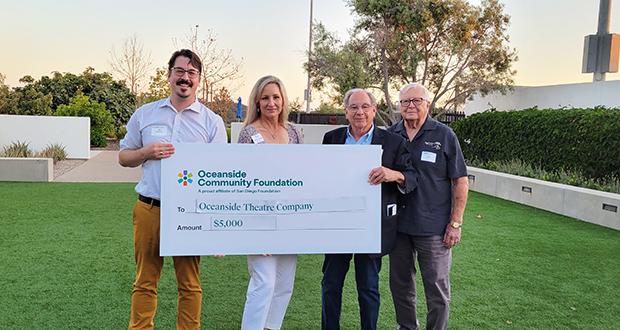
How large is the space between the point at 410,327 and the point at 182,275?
60.3 inches

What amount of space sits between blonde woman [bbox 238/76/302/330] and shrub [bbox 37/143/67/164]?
46.3 feet

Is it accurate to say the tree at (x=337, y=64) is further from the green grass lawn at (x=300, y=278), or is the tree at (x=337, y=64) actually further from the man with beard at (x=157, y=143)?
the man with beard at (x=157, y=143)

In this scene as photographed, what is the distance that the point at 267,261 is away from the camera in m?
3.05

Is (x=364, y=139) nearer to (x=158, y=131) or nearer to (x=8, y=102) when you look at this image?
(x=158, y=131)

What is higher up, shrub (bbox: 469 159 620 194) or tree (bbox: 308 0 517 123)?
tree (bbox: 308 0 517 123)

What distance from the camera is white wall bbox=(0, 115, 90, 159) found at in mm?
16531

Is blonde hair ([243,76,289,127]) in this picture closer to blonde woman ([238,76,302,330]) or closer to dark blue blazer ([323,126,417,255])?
blonde woman ([238,76,302,330])

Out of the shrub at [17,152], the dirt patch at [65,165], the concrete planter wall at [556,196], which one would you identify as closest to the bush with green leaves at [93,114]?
the dirt patch at [65,165]

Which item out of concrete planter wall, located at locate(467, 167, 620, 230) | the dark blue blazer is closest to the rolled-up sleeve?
the dark blue blazer

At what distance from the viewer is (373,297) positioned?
3.25 metres

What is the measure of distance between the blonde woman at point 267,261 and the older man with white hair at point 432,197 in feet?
2.44

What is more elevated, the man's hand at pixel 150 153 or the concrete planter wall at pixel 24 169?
the man's hand at pixel 150 153

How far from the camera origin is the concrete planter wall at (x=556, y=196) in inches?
307

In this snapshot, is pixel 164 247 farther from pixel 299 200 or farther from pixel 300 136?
pixel 300 136
